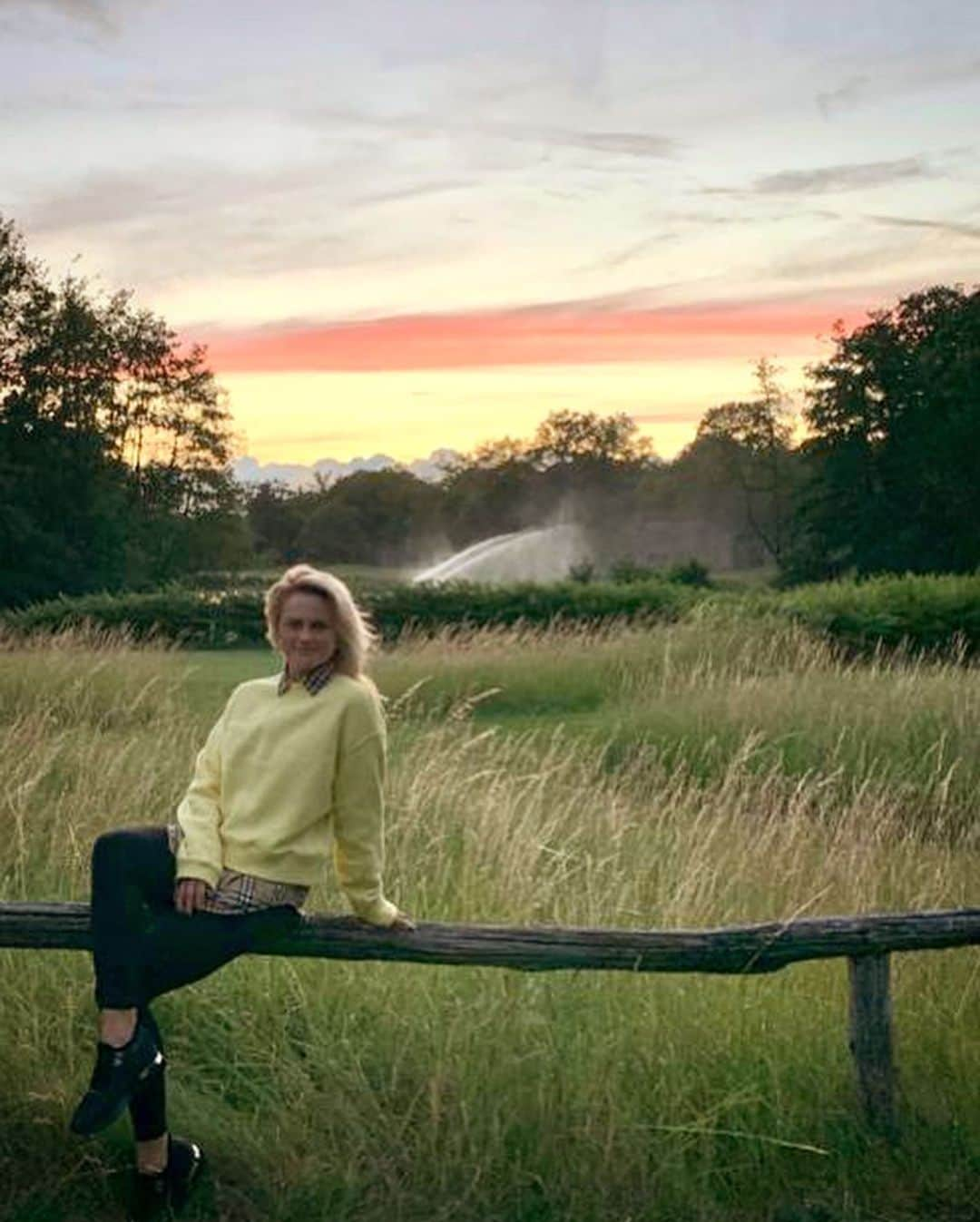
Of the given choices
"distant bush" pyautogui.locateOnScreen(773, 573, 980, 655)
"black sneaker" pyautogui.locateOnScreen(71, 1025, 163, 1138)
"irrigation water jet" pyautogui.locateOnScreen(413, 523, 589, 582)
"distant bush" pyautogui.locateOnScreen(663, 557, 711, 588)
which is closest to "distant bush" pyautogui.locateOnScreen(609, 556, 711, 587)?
"distant bush" pyautogui.locateOnScreen(663, 557, 711, 588)

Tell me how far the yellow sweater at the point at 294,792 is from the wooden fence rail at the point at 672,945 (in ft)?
0.80

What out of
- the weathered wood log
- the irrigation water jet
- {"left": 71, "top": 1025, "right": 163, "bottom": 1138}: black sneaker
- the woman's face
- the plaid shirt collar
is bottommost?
the irrigation water jet

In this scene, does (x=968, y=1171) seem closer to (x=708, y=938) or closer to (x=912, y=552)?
(x=708, y=938)

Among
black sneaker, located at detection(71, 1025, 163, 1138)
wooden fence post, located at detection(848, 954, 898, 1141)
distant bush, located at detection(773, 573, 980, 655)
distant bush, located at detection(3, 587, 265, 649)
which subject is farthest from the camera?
distant bush, located at detection(3, 587, 265, 649)

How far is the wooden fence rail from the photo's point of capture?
4543mm

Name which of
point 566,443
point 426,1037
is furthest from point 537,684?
point 566,443

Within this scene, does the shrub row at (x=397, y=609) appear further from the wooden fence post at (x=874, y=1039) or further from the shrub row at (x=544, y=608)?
the wooden fence post at (x=874, y=1039)

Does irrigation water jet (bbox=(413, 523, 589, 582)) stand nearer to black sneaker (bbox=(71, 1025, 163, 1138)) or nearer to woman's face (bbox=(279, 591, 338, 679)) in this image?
woman's face (bbox=(279, 591, 338, 679))

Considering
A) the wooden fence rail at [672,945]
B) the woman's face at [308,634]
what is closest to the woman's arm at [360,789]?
the woman's face at [308,634]

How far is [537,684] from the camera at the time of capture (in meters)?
17.6

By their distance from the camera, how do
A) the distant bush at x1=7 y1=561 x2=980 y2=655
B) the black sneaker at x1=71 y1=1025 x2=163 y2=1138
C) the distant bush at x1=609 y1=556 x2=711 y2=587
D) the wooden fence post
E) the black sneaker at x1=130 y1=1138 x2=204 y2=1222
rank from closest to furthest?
1. the black sneaker at x1=71 y1=1025 x2=163 y2=1138
2. the black sneaker at x1=130 y1=1138 x2=204 y2=1222
3. the wooden fence post
4. the distant bush at x1=7 y1=561 x2=980 y2=655
5. the distant bush at x1=609 y1=556 x2=711 y2=587

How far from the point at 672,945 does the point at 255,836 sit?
117cm

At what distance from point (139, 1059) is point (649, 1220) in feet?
4.66

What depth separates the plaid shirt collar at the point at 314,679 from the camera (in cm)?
443
